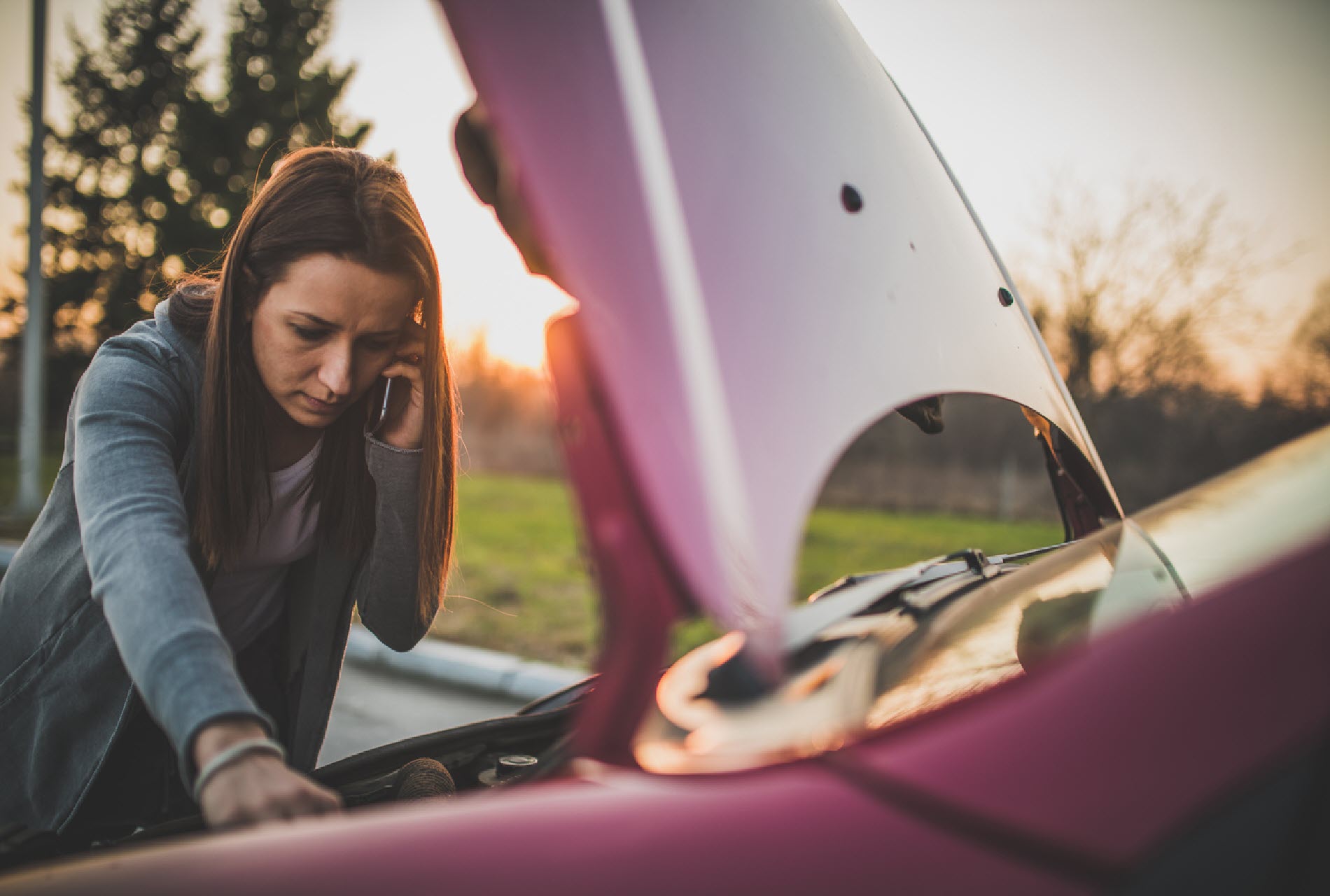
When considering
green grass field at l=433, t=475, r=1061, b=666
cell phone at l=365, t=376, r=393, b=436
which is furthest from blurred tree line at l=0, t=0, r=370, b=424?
cell phone at l=365, t=376, r=393, b=436

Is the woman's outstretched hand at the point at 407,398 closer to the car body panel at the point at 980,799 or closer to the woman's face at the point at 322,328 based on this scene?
the woman's face at the point at 322,328

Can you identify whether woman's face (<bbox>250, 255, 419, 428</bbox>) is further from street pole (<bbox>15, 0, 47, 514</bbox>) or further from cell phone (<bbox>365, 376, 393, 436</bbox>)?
street pole (<bbox>15, 0, 47, 514</bbox>)

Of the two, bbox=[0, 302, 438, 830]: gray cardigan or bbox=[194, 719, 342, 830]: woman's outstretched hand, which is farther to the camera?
bbox=[0, 302, 438, 830]: gray cardigan

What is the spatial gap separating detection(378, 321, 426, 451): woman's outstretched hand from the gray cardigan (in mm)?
40

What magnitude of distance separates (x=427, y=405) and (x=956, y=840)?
1386 mm

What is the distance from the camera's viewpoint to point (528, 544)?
29.9ft

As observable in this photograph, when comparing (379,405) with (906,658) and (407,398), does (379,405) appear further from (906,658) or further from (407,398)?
(906,658)

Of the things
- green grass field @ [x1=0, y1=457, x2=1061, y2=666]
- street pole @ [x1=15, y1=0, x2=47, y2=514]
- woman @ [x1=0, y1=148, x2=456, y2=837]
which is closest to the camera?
woman @ [x1=0, y1=148, x2=456, y2=837]

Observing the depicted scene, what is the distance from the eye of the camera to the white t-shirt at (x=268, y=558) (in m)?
1.66

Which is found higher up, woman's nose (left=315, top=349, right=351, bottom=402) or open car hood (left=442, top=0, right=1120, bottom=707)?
woman's nose (left=315, top=349, right=351, bottom=402)

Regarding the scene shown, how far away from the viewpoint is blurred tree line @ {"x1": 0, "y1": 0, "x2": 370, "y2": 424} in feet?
51.4

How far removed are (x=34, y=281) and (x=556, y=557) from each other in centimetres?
633

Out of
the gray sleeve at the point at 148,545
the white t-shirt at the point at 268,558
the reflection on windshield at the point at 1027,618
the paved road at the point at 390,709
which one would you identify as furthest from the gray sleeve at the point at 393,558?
the paved road at the point at 390,709

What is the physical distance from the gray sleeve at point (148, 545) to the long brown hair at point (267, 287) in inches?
3.3
